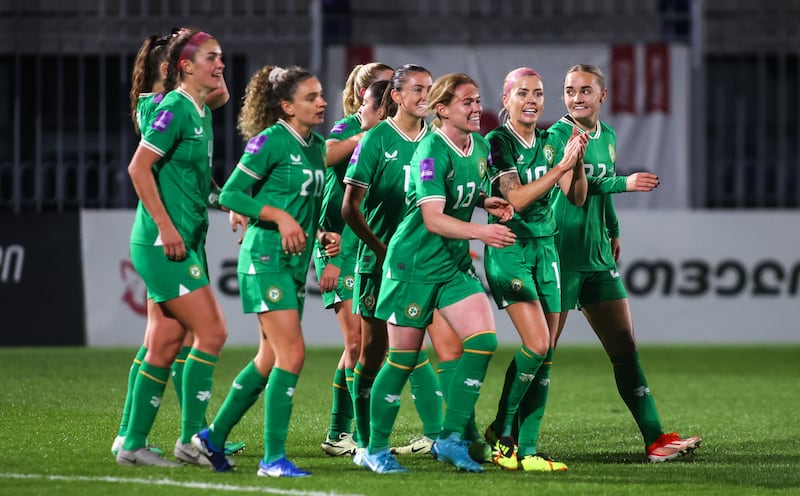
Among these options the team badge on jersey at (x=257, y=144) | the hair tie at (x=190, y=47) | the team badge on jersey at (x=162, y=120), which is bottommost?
the team badge on jersey at (x=257, y=144)

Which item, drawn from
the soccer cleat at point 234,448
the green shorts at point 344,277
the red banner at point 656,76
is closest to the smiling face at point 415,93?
the green shorts at point 344,277

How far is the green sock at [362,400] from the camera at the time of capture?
6.57 metres

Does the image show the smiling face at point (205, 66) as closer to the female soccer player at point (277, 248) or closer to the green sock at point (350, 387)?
the female soccer player at point (277, 248)

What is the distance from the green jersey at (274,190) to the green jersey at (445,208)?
0.42m

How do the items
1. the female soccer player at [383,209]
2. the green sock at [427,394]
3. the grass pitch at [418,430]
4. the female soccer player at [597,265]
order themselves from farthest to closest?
1. the female soccer player at [597,265]
2. the green sock at [427,394]
3. the female soccer player at [383,209]
4. the grass pitch at [418,430]

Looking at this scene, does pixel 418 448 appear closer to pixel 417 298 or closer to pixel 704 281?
pixel 417 298

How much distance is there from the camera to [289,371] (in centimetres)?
576

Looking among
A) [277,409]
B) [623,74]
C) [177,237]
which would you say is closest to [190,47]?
[177,237]

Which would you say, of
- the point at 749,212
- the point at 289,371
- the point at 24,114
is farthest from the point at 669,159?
the point at 289,371

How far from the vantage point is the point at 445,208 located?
613 cm

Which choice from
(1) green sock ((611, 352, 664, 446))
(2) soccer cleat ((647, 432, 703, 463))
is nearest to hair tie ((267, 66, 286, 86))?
(1) green sock ((611, 352, 664, 446))

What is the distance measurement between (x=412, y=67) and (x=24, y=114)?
313 inches

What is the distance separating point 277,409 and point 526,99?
6.33 ft

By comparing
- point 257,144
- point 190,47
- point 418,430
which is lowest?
point 418,430
